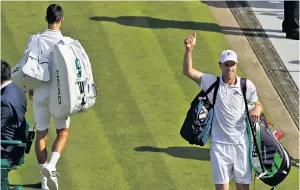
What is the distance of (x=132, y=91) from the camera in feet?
48.5

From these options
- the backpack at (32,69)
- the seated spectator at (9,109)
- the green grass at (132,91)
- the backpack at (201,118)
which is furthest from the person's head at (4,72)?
the backpack at (201,118)

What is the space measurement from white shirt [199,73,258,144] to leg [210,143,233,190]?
81 millimetres

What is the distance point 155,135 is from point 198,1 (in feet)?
16.1

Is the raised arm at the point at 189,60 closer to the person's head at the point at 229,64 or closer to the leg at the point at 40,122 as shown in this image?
the person's head at the point at 229,64

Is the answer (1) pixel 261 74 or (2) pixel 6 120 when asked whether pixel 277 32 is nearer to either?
(1) pixel 261 74

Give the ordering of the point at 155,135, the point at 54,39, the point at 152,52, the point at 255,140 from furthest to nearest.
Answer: the point at 152,52 < the point at 155,135 < the point at 54,39 < the point at 255,140

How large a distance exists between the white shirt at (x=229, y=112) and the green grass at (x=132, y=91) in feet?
5.63

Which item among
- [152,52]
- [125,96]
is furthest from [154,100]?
[152,52]

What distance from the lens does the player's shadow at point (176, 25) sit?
16891mm

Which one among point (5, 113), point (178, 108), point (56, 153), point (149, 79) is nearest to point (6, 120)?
point (5, 113)

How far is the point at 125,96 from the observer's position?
48.0 ft

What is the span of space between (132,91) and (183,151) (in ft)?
6.02

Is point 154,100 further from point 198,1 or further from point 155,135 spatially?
point 198,1

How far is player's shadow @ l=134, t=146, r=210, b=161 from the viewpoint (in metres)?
13.2
